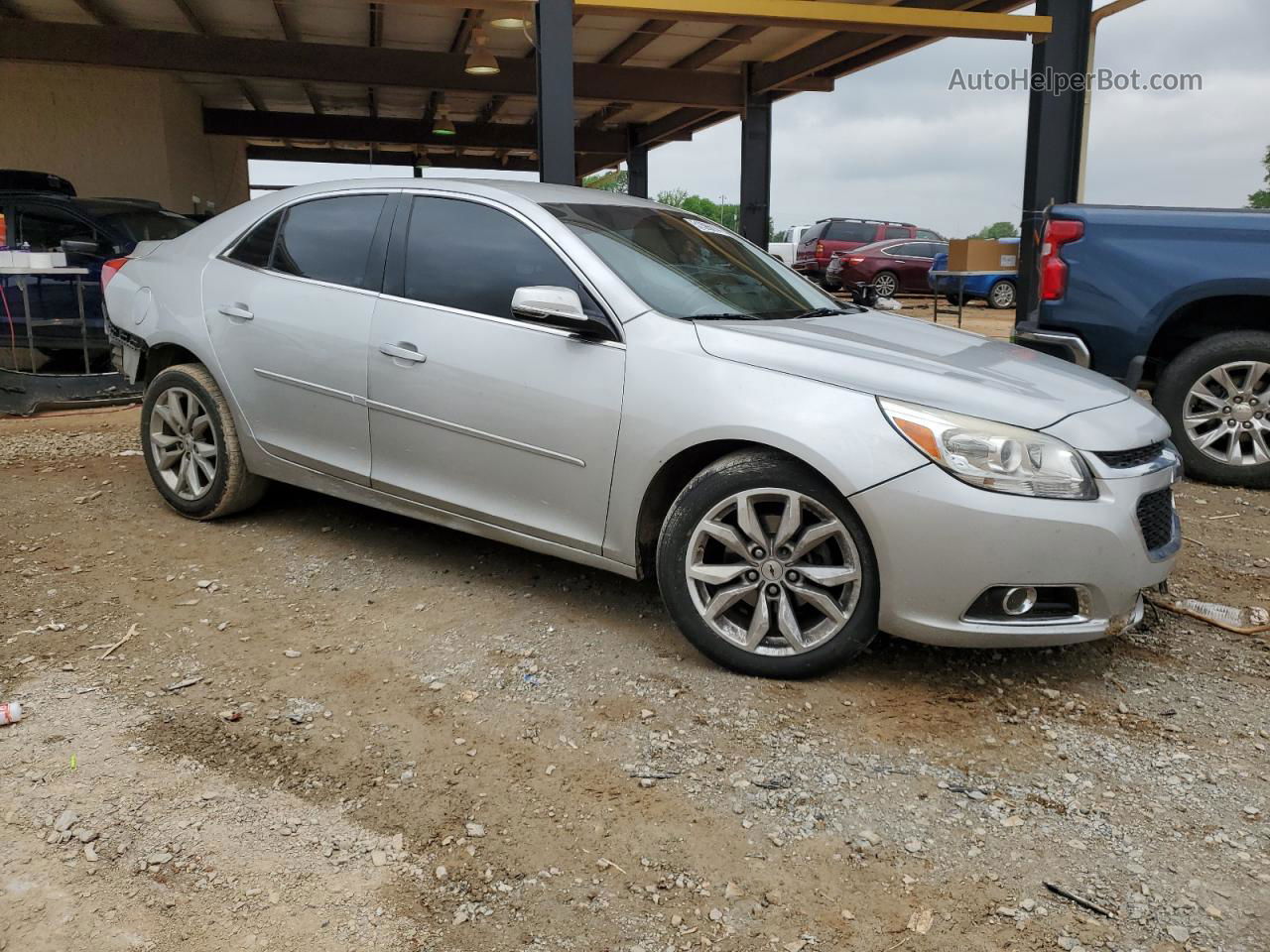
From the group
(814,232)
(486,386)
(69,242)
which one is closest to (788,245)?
(814,232)

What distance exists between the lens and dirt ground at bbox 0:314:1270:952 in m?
2.31

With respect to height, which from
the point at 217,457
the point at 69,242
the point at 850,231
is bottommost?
the point at 217,457

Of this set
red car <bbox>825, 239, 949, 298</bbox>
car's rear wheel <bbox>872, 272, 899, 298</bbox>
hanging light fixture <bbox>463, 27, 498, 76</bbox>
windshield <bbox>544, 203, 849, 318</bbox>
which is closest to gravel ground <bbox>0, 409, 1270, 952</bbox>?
windshield <bbox>544, 203, 849, 318</bbox>

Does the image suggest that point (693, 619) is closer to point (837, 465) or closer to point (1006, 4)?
point (837, 465)

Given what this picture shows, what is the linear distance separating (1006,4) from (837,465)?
9396 millimetres

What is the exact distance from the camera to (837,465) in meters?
3.16

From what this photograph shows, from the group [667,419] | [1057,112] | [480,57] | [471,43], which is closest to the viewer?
[667,419]

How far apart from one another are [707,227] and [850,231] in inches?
790

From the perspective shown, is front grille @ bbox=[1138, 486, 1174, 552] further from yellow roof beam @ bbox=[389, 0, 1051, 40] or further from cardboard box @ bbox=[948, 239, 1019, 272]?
cardboard box @ bbox=[948, 239, 1019, 272]

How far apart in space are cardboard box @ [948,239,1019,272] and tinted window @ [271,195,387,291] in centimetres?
762

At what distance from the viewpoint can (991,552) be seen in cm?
307

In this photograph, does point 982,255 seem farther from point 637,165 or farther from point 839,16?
point 637,165

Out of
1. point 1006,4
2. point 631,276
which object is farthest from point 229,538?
point 1006,4

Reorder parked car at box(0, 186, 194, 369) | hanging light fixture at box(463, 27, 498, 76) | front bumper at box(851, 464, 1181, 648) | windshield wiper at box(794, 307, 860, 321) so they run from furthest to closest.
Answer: hanging light fixture at box(463, 27, 498, 76)
parked car at box(0, 186, 194, 369)
windshield wiper at box(794, 307, 860, 321)
front bumper at box(851, 464, 1181, 648)
